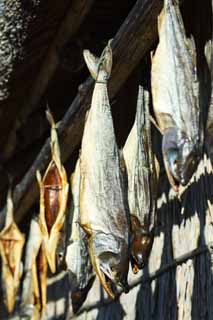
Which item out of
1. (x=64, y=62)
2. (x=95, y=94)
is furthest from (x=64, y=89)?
(x=95, y=94)

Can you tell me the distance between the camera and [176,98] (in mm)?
2486

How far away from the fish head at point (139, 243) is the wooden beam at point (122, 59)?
2.31 ft

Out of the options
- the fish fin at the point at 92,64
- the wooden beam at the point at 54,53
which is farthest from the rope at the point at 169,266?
the wooden beam at the point at 54,53

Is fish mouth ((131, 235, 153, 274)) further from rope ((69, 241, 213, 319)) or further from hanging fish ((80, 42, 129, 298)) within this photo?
rope ((69, 241, 213, 319))

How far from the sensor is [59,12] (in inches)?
149

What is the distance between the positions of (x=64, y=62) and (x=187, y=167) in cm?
180

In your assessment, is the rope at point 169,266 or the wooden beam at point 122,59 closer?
the wooden beam at point 122,59

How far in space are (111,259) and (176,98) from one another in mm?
469

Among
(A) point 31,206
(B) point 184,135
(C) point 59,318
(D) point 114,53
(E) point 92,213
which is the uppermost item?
(D) point 114,53

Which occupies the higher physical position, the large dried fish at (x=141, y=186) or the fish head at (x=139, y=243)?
the large dried fish at (x=141, y=186)

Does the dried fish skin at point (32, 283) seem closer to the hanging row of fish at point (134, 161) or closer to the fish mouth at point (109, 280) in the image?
the hanging row of fish at point (134, 161)

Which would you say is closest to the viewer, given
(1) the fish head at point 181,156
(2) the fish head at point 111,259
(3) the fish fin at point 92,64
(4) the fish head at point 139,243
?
(1) the fish head at point 181,156

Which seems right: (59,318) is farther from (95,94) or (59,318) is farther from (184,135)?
(184,135)

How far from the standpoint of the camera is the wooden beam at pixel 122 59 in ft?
10.3
